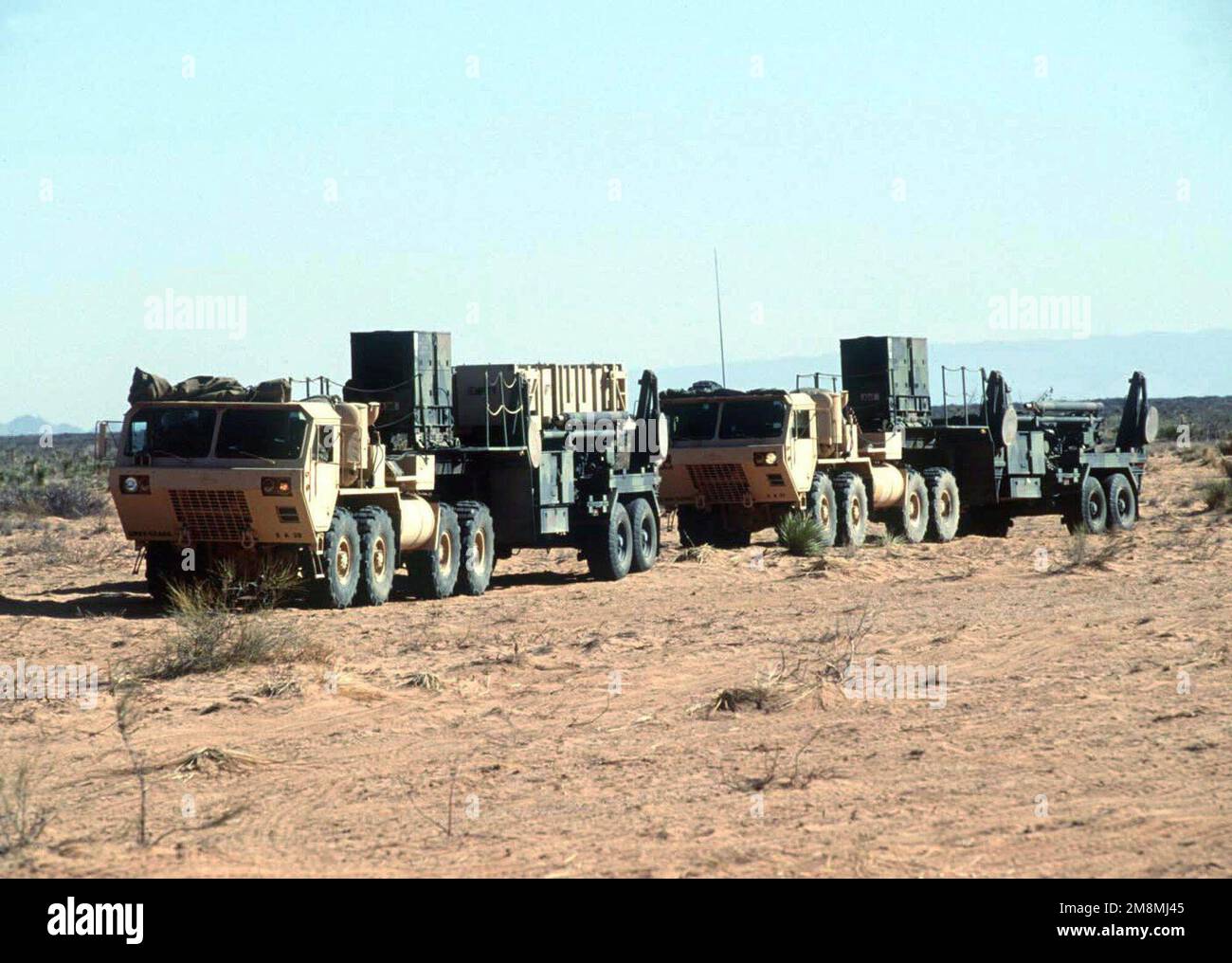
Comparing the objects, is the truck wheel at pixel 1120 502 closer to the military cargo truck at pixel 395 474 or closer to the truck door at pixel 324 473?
the military cargo truck at pixel 395 474

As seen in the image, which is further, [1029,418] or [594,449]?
[1029,418]

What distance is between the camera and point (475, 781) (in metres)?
9.71

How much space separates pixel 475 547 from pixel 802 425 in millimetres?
6482

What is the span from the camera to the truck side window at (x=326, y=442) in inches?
694

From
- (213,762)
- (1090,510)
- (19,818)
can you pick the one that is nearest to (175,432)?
(213,762)

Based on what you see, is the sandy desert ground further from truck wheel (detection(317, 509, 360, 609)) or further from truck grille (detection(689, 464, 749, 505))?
truck grille (detection(689, 464, 749, 505))

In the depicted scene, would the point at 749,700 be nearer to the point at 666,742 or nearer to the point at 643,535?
the point at 666,742

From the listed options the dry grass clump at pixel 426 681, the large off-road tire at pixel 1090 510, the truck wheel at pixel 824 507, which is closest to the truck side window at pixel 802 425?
the truck wheel at pixel 824 507

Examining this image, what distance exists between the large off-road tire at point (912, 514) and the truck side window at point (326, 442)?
41.3 feet

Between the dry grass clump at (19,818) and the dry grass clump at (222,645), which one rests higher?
the dry grass clump at (222,645)

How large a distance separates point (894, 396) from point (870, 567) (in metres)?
7.02

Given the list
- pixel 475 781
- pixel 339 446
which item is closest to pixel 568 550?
pixel 339 446
